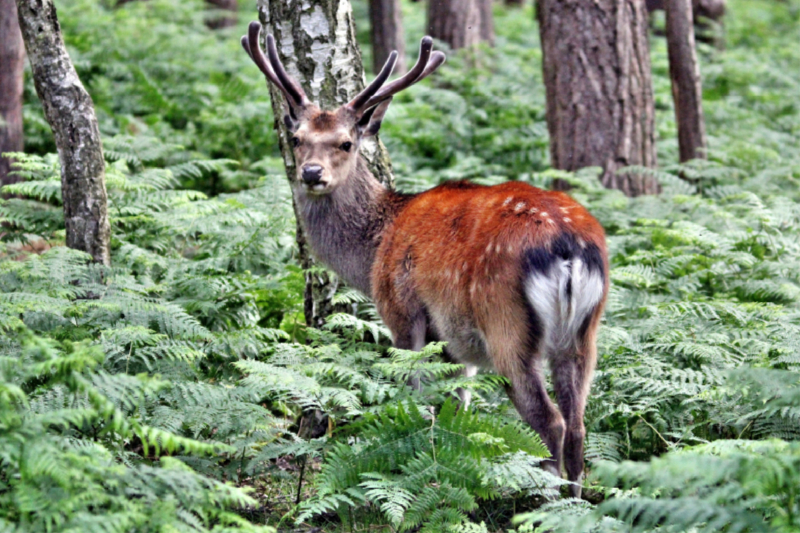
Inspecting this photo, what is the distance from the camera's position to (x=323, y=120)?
570 cm

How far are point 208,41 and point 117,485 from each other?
12.4 metres

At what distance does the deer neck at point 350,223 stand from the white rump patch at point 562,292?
1635 mm

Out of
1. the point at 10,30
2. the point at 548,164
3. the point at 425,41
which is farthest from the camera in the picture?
the point at 548,164

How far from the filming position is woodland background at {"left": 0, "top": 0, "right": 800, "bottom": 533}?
3.12 m

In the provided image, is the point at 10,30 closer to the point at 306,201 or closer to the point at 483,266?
the point at 306,201

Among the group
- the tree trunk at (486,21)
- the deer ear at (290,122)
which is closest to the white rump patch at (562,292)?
the deer ear at (290,122)

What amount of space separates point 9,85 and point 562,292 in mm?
6538

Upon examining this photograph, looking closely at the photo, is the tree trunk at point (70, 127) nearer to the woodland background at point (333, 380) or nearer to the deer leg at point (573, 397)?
the woodland background at point (333, 380)

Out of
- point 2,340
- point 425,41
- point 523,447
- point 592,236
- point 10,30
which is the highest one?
point 10,30

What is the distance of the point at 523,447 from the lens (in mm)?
4055

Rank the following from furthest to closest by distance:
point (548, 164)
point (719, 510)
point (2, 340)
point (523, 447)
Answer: point (548, 164)
point (2, 340)
point (523, 447)
point (719, 510)

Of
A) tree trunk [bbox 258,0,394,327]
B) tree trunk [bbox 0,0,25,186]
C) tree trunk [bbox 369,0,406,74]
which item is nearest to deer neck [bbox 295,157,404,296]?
tree trunk [bbox 258,0,394,327]

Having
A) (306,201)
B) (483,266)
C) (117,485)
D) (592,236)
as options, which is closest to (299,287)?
(306,201)

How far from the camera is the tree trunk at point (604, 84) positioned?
→ 848cm
